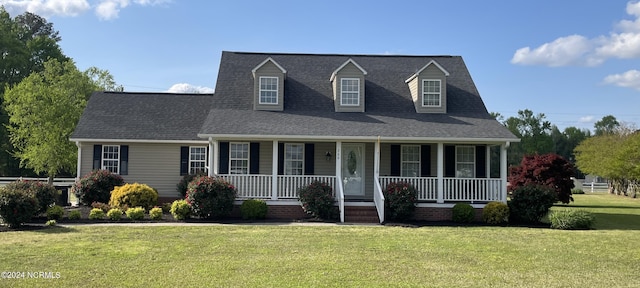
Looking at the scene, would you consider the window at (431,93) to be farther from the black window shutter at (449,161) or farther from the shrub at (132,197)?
the shrub at (132,197)

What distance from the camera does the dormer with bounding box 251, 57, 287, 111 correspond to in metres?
20.2

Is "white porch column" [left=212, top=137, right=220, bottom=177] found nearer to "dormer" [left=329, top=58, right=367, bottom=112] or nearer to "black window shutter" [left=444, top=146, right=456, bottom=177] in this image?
"dormer" [left=329, top=58, right=367, bottom=112]

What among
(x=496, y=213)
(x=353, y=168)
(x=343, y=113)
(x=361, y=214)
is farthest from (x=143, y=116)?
(x=496, y=213)

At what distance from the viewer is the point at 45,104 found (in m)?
29.1

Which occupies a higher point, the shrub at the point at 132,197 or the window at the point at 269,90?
the window at the point at 269,90

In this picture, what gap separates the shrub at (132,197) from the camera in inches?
706

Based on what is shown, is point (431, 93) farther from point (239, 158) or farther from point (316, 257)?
point (316, 257)

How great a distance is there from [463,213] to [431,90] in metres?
5.49

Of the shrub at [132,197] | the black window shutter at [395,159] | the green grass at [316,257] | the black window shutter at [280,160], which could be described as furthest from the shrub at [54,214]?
the black window shutter at [395,159]

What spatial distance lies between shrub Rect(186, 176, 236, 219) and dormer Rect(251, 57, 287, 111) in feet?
14.9

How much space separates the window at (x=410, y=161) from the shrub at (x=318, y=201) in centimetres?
365

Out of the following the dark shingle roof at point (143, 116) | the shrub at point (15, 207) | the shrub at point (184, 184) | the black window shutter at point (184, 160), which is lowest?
the shrub at point (15, 207)

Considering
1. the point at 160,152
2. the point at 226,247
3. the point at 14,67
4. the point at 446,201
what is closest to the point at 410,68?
the point at 446,201

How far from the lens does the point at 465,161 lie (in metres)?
19.4
